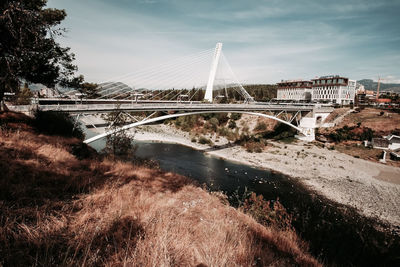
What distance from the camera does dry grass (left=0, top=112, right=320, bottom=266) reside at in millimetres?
1630

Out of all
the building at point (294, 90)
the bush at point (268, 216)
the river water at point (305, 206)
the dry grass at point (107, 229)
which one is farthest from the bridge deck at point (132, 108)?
the building at point (294, 90)

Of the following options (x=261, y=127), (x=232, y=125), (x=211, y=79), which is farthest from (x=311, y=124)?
(x=211, y=79)

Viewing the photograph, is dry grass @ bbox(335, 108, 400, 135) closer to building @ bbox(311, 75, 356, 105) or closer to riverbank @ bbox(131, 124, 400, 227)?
riverbank @ bbox(131, 124, 400, 227)

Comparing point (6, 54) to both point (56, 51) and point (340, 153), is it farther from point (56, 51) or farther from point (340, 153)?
point (340, 153)

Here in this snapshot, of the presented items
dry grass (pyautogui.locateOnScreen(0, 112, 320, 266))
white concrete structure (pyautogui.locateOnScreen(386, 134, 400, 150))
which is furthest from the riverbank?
dry grass (pyautogui.locateOnScreen(0, 112, 320, 266))

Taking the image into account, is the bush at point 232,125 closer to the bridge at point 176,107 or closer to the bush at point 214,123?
the bush at point 214,123

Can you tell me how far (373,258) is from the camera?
4375 mm

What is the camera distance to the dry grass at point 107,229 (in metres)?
1.63

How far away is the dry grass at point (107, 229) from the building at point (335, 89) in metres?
58.3

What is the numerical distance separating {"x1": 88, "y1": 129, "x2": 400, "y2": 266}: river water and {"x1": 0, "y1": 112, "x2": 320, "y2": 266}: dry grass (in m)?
2.27

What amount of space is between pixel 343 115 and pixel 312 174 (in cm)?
2149

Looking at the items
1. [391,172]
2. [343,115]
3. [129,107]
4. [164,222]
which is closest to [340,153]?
[391,172]

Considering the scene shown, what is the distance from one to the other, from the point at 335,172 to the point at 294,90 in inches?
2125

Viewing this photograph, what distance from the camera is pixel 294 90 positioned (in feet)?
217
